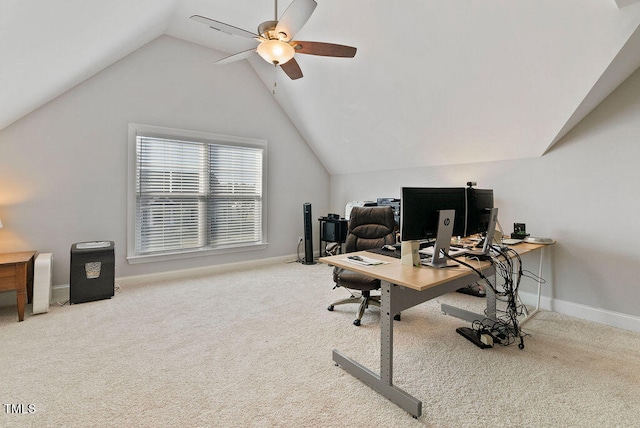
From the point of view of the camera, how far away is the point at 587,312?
2756 millimetres

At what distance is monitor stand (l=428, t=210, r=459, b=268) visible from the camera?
1901mm

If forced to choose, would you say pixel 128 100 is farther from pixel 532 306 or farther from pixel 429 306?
pixel 532 306

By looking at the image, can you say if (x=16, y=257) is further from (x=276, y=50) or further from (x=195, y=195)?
(x=276, y=50)

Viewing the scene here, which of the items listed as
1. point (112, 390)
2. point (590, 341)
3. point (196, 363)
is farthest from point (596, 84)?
point (112, 390)

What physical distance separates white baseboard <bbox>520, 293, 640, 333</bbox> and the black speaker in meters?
3.01

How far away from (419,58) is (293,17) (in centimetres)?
148

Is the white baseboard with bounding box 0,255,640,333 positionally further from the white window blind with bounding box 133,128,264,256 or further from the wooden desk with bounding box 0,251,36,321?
the wooden desk with bounding box 0,251,36,321

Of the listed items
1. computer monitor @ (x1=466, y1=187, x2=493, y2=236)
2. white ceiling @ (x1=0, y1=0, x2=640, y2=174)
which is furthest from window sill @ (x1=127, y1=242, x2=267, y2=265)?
computer monitor @ (x1=466, y1=187, x2=493, y2=236)

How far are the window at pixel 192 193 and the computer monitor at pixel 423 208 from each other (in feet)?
10.9

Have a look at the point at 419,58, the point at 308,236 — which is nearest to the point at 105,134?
the point at 308,236

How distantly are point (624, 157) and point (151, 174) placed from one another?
203 inches

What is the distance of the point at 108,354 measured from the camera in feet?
6.86

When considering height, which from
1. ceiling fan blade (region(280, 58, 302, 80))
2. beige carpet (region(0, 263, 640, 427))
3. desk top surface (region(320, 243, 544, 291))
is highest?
ceiling fan blade (region(280, 58, 302, 80))

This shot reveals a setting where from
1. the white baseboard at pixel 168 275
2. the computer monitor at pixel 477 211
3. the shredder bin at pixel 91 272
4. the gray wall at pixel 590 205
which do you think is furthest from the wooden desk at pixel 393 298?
the white baseboard at pixel 168 275
